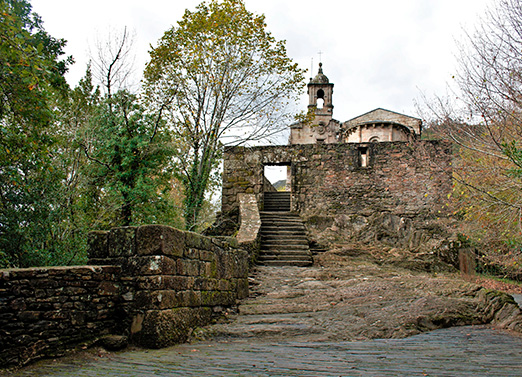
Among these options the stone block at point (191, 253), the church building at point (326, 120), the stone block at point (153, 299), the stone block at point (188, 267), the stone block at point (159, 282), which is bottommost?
the stone block at point (153, 299)

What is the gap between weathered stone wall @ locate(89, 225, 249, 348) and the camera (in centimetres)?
454

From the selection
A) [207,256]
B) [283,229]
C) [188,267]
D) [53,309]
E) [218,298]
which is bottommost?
[218,298]

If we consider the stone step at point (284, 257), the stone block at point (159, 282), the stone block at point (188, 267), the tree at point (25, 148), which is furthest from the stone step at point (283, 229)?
the stone block at point (159, 282)

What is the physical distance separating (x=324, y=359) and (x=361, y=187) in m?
10.9

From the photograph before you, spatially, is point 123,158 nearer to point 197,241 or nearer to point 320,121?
point 197,241

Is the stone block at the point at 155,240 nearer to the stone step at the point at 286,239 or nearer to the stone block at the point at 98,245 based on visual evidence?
the stone block at the point at 98,245

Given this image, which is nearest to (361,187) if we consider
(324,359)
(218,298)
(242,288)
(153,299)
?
(242,288)

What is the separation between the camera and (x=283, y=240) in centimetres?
1143

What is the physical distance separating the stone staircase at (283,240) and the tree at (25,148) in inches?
196

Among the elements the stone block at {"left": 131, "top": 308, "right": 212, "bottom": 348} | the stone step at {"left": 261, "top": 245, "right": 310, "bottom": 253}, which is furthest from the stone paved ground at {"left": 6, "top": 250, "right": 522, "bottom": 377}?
the stone step at {"left": 261, "top": 245, "right": 310, "bottom": 253}

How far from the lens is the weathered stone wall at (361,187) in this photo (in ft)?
44.8

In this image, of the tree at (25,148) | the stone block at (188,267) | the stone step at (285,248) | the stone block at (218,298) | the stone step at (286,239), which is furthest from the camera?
the stone step at (286,239)

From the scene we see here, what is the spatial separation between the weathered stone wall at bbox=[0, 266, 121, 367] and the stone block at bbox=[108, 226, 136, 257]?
0.78 ft

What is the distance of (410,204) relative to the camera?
1390 centimetres
